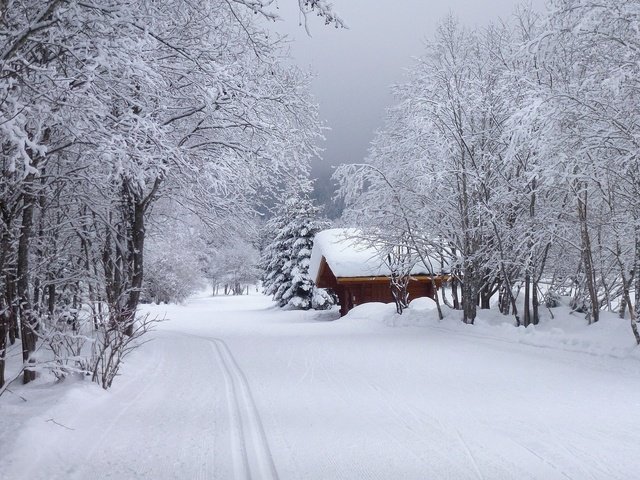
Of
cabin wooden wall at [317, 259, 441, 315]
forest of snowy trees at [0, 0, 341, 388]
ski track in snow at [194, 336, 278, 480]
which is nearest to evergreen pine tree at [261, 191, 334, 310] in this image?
cabin wooden wall at [317, 259, 441, 315]

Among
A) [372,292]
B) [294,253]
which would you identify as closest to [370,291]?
[372,292]

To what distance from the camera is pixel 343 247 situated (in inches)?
1072

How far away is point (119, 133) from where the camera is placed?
244 inches

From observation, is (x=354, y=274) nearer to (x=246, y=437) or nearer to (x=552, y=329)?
(x=552, y=329)

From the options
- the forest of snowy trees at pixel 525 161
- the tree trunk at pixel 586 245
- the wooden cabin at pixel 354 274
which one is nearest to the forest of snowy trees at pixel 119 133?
the forest of snowy trees at pixel 525 161

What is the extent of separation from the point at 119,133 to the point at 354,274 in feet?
67.3

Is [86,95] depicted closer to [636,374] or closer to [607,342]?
[636,374]

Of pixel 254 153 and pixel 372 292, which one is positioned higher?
pixel 254 153

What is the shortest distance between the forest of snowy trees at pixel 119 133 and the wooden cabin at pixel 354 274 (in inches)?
388

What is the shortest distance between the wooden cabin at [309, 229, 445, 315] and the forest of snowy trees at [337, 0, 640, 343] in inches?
291

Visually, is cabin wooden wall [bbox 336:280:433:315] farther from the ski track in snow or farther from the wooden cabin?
the ski track in snow

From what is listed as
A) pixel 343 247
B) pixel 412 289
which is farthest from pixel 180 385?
pixel 412 289

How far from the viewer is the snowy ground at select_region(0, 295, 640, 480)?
431 centimetres

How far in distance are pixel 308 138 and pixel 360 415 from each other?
26.5 feet
